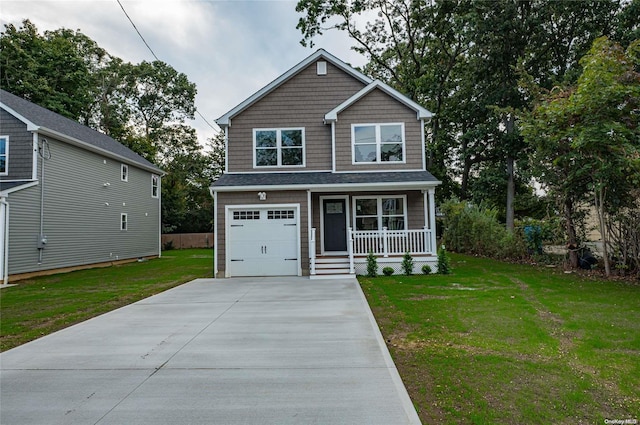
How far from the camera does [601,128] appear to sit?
888 centimetres

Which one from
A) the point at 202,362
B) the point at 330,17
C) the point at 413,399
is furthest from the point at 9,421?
the point at 330,17

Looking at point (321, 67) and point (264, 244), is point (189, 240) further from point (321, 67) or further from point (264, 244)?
point (321, 67)

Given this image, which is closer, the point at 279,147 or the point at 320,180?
the point at 320,180

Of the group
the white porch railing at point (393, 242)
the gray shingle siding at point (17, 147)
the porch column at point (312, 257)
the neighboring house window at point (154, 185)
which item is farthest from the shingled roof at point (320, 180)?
the neighboring house window at point (154, 185)

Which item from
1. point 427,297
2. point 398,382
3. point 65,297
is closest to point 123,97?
point 65,297

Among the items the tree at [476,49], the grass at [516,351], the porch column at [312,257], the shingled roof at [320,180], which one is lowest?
the grass at [516,351]

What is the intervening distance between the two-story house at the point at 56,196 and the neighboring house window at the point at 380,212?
449 inches

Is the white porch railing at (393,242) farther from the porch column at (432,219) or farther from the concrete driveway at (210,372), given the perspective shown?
the concrete driveway at (210,372)

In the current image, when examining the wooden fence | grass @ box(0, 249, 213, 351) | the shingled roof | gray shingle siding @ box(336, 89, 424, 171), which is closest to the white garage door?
the shingled roof

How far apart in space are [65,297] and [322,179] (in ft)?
25.2

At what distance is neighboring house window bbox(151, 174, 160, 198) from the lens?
21859mm

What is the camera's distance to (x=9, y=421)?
9.91 feet

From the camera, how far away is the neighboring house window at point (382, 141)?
12.7 metres

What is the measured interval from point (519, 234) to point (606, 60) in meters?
7.34
